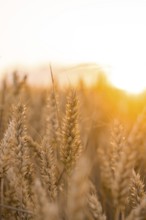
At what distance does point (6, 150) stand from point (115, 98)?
11.6ft

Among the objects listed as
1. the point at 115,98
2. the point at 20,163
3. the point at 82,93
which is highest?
the point at 20,163

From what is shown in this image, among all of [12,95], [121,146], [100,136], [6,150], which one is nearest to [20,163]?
[6,150]

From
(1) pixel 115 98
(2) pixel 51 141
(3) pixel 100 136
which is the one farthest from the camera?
(1) pixel 115 98

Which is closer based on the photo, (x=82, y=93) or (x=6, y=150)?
(x=6, y=150)

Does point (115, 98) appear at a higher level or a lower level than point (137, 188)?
lower

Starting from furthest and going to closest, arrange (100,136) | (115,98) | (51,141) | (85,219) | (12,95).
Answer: (115,98) < (100,136) < (12,95) < (51,141) < (85,219)

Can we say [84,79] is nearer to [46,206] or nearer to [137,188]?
[137,188]

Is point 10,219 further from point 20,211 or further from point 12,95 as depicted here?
point 12,95

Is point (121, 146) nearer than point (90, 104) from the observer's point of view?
Yes

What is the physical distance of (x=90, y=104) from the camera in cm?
372

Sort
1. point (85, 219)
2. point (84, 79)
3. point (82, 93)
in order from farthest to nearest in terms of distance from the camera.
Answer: point (84, 79) → point (82, 93) → point (85, 219)

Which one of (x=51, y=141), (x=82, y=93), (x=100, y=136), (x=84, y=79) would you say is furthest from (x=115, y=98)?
(x=51, y=141)

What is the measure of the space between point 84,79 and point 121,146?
108 inches

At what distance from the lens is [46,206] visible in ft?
2.82
